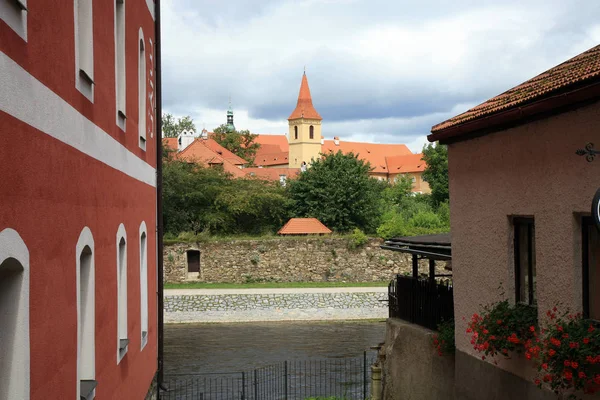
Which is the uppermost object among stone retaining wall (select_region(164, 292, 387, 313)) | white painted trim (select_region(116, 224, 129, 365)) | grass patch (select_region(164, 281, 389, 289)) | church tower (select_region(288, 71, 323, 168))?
church tower (select_region(288, 71, 323, 168))

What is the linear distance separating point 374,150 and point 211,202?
89.3m

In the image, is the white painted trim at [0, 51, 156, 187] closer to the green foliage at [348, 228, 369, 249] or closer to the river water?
the river water

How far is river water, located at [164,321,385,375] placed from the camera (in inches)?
850

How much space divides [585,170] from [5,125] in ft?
15.8

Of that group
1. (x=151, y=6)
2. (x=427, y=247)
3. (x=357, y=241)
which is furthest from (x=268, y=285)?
(x=151, y=6)

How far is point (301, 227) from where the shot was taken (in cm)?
4209

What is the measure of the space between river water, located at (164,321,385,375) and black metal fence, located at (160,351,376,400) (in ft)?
4.06

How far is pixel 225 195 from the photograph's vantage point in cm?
4106

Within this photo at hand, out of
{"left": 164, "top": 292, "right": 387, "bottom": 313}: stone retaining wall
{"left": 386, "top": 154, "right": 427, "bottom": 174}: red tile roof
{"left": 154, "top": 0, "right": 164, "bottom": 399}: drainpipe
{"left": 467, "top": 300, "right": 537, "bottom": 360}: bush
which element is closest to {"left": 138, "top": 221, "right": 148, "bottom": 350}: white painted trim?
{"left": 154, "top": 0, "right": 164, "bottom": 399}: drainpipe

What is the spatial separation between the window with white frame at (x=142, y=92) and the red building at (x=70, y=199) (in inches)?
10.0

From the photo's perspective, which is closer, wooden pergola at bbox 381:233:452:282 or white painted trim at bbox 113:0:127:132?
white painted trim at bbox 113:0:127:132

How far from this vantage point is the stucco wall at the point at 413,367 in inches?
422

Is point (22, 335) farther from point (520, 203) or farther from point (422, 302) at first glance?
point (422, 302)

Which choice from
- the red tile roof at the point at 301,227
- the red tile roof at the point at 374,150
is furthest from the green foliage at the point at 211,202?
the red tile roof at the point at 374,150
